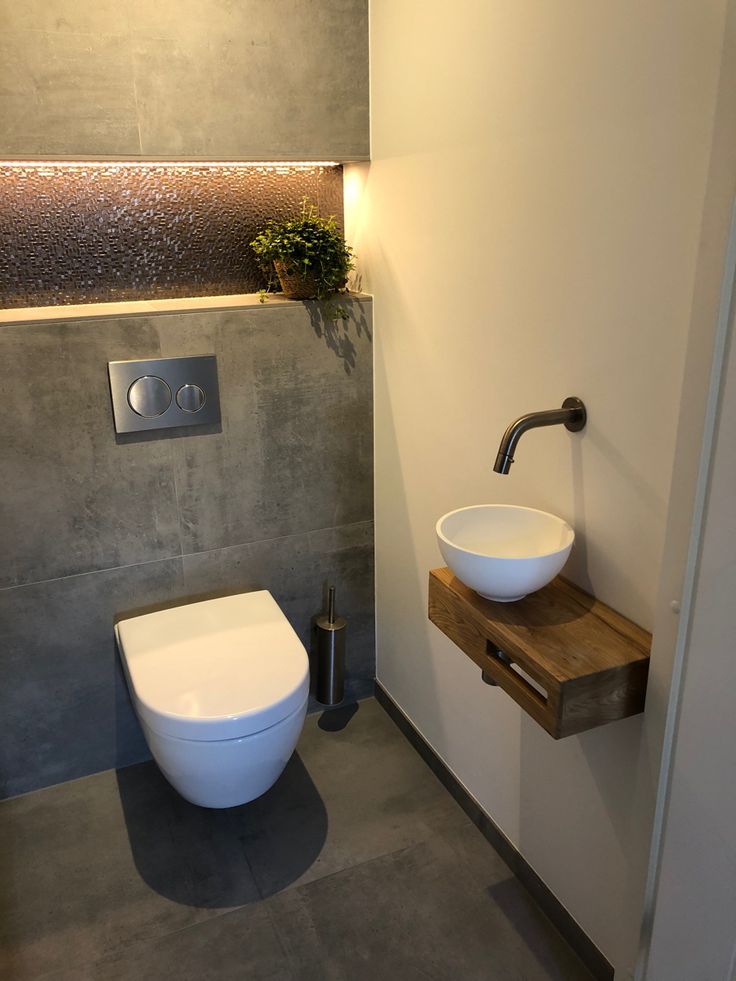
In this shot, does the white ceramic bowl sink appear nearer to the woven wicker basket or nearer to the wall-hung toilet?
the wall-hung toilet

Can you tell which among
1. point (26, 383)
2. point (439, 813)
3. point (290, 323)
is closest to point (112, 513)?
point (26, 383)

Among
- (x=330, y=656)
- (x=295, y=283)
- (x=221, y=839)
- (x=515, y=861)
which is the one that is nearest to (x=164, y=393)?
(x=295, y=283)

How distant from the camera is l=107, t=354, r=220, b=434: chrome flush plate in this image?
6.26ft

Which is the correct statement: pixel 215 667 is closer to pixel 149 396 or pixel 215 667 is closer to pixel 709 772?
pixel 149 396

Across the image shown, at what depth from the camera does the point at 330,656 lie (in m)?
2.32

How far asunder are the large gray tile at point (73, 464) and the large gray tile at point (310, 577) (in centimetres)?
20

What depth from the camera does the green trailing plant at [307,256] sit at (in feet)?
6.61

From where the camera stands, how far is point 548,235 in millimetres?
1433

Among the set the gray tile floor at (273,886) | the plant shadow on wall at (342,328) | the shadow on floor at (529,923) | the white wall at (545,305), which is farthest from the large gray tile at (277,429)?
the shadow on floor at (529,923)

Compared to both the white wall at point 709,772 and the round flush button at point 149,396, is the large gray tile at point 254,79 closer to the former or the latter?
the round flush button at point 149,396

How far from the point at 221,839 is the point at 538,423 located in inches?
51.8

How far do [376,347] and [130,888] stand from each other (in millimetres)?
1464

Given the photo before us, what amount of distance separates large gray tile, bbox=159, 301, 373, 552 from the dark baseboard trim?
2.14ft

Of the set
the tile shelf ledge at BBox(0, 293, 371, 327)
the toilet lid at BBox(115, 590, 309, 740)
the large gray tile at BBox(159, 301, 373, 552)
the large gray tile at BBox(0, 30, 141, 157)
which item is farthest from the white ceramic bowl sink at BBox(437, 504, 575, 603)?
the large gray tile at BBox(0, 30, 141, 157)
